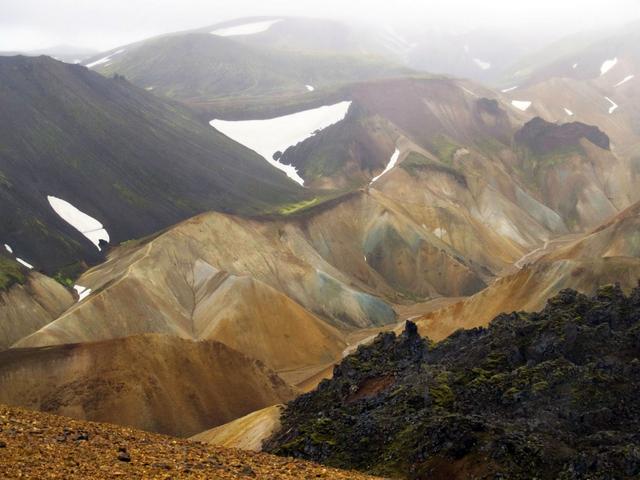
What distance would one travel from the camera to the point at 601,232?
9025 centimetres

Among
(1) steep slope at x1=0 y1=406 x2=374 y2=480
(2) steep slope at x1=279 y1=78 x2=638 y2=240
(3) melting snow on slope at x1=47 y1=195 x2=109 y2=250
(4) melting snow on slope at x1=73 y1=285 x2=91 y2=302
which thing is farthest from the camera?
(2) steep slope at x1=279 y1=78 x2=638 y2=240

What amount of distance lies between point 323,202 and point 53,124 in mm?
41173

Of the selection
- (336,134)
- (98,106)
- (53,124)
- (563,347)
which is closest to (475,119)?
(336,134)

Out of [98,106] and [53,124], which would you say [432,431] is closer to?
[53,124]

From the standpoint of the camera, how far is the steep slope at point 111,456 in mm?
16328

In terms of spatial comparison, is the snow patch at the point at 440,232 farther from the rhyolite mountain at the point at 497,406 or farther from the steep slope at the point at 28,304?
the rhyolite mountain at the point at 497,406

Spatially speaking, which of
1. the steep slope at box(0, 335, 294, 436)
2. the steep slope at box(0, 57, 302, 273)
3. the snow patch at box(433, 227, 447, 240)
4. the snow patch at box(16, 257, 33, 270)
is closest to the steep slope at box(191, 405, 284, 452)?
the steep slope at box(0, 335, 294, 436)

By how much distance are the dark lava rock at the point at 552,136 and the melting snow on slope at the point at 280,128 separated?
41.7m

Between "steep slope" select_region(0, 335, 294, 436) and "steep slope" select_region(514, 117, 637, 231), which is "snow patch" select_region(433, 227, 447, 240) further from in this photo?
"steep slope" select_region(0, 335, 294, 436)

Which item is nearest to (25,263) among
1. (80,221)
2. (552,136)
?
(80,221)

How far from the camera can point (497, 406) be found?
2911 centimetres

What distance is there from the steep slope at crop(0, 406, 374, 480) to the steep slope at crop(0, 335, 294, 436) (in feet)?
111

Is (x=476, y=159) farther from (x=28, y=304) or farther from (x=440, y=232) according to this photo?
(x=28, y=304)

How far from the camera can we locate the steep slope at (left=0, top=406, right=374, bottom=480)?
16.3 metres
